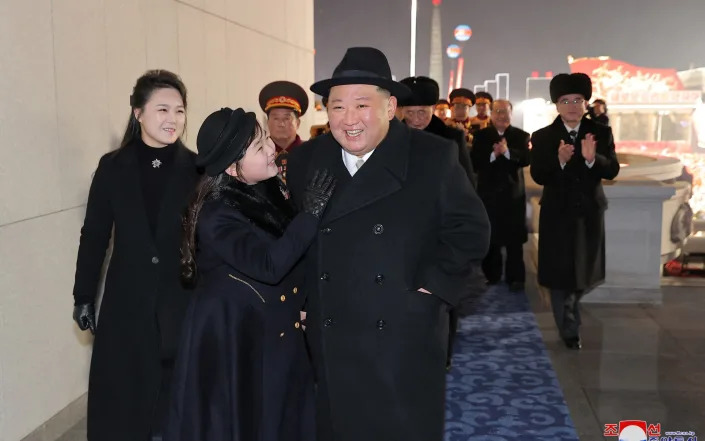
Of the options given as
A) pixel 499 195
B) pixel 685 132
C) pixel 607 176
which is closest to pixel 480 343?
pixel 607 176

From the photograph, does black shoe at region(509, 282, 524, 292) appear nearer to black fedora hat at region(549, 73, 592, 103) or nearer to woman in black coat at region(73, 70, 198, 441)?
black fedora hat at region(549, 73, 592, 103)

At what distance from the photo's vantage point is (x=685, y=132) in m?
94.4

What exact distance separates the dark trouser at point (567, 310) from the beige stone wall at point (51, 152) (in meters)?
3.41

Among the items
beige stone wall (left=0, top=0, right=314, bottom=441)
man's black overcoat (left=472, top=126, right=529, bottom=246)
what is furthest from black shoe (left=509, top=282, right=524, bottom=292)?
beige stone wall (left=0, top=0, right=314, bottom=441)

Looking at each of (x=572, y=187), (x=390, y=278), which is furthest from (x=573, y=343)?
(x=390, y=278)

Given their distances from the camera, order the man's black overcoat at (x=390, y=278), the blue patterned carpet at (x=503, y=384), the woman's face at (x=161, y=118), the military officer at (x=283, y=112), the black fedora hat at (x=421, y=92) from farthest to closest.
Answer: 1. the black fedora hat at (x=421, y=92)
2. the military officer at (x=283, y=112)
3. the blue patterned carpet at (x=503, y=384)
4. the woman's face at (x=161, y=118)
5. the man's black overcoat at (x=390, y=278)

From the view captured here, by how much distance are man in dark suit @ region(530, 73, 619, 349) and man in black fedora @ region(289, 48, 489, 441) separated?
3.02 m

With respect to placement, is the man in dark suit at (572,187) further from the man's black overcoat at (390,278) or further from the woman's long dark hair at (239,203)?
the woman's long dark hair at (239,203)

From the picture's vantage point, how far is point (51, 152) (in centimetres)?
414

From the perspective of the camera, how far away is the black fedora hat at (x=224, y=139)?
8.49ft

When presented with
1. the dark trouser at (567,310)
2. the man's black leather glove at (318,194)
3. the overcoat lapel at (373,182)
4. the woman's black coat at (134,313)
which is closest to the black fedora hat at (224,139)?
the man's black leather glove at (318,194)

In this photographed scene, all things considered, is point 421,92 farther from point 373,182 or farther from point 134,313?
point 373,182

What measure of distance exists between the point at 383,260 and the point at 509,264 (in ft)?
17.7

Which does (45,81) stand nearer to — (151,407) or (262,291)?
(151,407)
